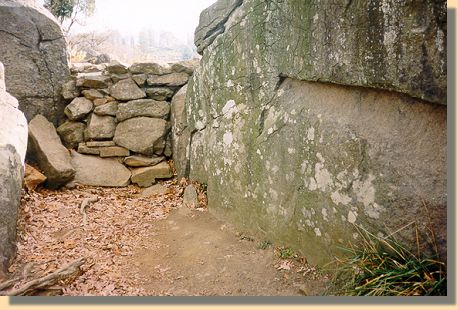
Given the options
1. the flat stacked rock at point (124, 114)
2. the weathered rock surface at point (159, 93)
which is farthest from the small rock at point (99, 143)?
the weathered rock surface at point (159, 93)

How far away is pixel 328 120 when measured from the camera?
4.14 metres

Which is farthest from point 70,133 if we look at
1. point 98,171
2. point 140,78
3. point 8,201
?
point 8,201

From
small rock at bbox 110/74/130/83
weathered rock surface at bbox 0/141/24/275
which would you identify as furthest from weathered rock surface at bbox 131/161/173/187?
weathered rock surface at bbox 0/141/24/275

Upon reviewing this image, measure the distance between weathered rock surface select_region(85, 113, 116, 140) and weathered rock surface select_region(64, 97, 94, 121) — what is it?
187 millimetres

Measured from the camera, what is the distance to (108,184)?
7.67 metres

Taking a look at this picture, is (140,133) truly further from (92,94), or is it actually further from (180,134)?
(92,94)

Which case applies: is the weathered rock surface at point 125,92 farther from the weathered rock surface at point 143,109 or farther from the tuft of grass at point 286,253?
the tuft of grass at point 286,253

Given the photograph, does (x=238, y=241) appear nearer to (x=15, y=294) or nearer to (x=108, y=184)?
(x=15, y=294)

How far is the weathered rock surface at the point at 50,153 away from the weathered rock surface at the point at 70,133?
20 cm

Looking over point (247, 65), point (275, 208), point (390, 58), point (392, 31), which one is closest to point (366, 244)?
point (275, 208)

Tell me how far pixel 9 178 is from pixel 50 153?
279 cm

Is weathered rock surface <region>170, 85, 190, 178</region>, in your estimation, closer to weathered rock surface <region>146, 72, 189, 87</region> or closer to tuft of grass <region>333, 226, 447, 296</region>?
weathered rock surface <region>146, 72, 189, 87</region>

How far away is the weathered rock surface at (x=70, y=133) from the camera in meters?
8.16

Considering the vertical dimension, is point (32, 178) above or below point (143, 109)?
below
